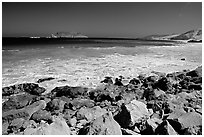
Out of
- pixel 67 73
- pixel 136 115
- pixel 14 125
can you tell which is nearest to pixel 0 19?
pixel 14 125

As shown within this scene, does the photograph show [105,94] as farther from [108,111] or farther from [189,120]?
[189,120]

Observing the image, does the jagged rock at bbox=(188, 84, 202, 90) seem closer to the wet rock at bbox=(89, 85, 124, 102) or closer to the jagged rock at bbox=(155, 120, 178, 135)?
the wet rock at bbox=(89, 85, 124, 102)

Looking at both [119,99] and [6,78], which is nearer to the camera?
[119,99]

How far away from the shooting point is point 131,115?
15.1 ft

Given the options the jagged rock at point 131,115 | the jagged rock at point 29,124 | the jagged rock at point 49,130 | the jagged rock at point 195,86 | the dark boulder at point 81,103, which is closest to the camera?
the jagged rock at point 49,130

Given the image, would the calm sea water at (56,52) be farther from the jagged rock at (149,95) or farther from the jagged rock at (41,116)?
the jagged rock at (149,95)

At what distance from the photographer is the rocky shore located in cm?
397

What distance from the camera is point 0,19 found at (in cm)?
379

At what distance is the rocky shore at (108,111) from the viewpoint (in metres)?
3.97

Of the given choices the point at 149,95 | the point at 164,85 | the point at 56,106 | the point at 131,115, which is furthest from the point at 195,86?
the point at 56,106

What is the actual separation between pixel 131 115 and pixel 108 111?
1114mm

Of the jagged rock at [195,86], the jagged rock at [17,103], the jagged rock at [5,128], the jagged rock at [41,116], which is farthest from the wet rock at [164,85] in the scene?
the jagged rock at [5,128]

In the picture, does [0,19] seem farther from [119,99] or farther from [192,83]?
[192,83]

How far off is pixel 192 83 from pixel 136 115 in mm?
3571
